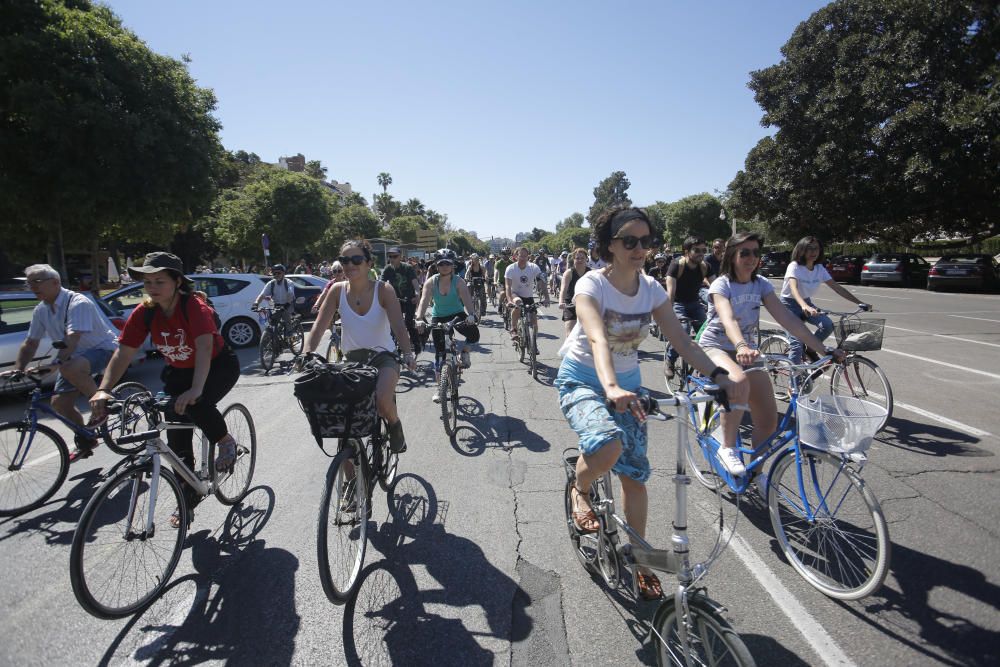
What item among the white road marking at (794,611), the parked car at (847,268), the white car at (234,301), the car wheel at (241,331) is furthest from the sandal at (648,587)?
the parked car at (847,268)

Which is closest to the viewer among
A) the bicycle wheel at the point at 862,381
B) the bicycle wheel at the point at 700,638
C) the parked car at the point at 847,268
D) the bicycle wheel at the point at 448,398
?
the bicycle wheel at the point at 700,638

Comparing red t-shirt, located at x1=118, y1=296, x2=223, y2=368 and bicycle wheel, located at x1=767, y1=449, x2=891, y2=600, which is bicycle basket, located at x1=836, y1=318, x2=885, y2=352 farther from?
red t-shirt, located at x1=118, y1=296, x2=223, y2=368

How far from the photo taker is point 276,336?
32.9ft

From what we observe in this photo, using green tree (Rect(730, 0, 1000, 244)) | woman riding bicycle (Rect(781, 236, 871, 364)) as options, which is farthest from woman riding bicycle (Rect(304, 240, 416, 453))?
green tree (Rect(730, 0, 1000, 244))

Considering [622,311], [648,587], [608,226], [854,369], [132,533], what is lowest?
[648,587]

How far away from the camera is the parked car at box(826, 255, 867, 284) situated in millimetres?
24922

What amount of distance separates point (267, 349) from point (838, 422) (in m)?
9.30

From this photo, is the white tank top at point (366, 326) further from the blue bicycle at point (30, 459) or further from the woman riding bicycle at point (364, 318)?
the blue bicycle at point (30, 459)

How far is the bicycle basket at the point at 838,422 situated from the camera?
2404mm

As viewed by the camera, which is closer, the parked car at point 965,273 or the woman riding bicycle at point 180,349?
the woman riding bicycle at point 180,349

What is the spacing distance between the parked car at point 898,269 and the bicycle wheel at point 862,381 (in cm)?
2152

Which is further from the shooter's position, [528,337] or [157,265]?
[528,337]

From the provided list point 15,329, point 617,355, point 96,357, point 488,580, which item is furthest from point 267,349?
point 617,355

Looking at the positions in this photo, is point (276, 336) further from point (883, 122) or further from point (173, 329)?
point (883, 122)
